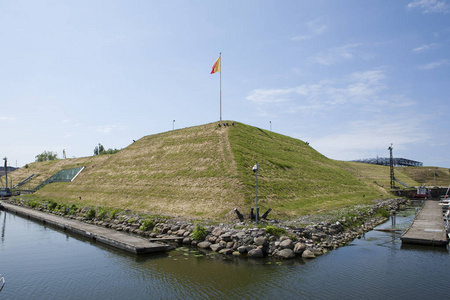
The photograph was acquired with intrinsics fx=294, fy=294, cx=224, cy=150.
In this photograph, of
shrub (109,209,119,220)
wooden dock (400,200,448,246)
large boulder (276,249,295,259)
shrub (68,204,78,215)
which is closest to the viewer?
large boulder (276,249,295,259)

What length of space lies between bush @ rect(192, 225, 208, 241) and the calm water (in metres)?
1.67

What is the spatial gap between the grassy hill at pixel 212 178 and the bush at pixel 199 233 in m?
5.19

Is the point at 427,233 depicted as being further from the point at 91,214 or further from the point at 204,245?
the point at 91,214

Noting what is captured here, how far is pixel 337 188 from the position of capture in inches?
2135

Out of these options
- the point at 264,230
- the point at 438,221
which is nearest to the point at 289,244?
the point at 264,230

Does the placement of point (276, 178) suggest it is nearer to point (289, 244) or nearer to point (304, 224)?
point (304, 224)

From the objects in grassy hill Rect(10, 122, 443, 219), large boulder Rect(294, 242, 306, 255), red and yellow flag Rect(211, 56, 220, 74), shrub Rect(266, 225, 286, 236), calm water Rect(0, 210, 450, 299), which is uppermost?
red and yellow flag Rect(211, 56, 220, 74)

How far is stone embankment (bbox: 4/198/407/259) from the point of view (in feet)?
72.3

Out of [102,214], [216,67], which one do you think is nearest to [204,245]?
[102,214]

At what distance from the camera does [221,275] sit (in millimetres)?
17828

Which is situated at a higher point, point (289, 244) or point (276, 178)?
point (276, 178)

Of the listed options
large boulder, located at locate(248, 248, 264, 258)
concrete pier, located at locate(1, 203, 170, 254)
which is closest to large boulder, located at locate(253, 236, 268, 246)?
large boulder, located at locate(248, 248, 264, 258)

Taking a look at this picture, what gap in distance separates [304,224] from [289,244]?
6.63 m

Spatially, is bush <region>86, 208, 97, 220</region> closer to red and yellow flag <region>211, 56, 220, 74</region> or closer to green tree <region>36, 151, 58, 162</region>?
red and yellow flag <region>211, 56, 220, 74</region>
